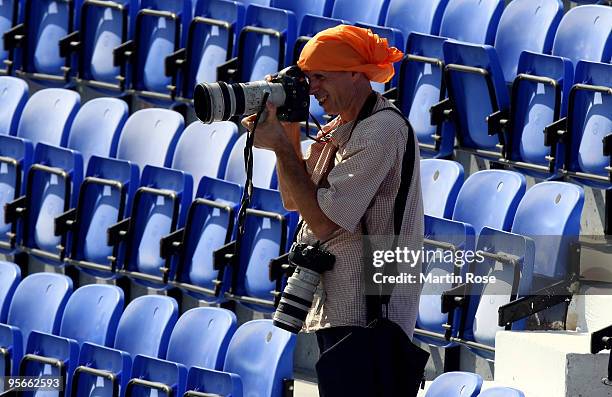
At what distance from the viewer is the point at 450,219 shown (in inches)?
187

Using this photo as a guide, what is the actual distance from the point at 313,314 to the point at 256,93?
1.52 ft

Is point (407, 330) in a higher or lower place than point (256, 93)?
lower

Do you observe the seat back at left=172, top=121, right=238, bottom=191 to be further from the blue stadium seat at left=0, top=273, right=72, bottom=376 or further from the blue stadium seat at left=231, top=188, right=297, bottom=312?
the blue stadium seat at left=0, top=273, right=72, bottom=376

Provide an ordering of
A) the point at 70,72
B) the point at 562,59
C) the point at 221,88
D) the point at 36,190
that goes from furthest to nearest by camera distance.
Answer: the point at 70,72
the point at 36,190
the point at 562,59
the point at 221,88

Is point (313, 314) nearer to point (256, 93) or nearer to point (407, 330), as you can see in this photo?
point (407, 330)

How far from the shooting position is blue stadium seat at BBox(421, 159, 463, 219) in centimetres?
479

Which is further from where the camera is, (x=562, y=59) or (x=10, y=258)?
(x=10, y=258)

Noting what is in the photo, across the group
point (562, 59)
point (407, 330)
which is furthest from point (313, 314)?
point (562, 59)

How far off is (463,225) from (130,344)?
129cm

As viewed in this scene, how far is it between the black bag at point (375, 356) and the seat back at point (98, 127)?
10.9ft

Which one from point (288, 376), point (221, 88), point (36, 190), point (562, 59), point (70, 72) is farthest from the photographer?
point (70, 72)

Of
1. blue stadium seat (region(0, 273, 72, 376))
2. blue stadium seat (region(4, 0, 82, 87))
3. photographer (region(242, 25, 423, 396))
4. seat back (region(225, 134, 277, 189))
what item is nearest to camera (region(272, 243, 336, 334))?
photographer (region(242, 25, 423, 396))

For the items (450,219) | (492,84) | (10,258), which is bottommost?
(10,258)

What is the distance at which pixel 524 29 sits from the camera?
17.9ft
